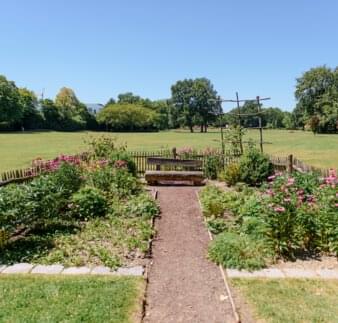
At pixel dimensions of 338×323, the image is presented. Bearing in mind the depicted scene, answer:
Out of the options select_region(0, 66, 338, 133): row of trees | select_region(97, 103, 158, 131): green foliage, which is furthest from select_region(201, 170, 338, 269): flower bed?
select_region(97, 103, 158, 131): green foliage

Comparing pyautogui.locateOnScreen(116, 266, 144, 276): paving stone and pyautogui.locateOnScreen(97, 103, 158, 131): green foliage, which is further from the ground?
pyautogui.locateOnScreen(97, 103, 158, 131): green foliage

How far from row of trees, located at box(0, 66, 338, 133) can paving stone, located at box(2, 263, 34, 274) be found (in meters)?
51.6

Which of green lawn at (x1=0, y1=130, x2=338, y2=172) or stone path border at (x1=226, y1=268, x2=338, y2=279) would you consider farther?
green lawn at (x1=0, y1=130, x2=338, y2=172)

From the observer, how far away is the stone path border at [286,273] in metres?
4.74

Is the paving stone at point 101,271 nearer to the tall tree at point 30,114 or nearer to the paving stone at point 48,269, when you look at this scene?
the paving stone at point 48,269

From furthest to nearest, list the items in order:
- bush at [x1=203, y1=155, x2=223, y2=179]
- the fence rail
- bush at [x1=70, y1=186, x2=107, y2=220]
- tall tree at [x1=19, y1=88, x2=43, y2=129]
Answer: tall tree at [x1=19, y1=88, x2=43, y2=129] < bush at [x1=203, y1=155, x2=223, y2=179] < the fence rail < bush at [x1=70, y1=186, x2=107, y2=220]

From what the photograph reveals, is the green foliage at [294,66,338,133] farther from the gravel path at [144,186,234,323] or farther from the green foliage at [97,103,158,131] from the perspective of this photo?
the gravel path at [144,186,234,323]

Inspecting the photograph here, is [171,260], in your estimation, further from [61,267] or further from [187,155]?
[187,155]

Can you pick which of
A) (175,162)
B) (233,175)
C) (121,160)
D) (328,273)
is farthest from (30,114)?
(328,273)

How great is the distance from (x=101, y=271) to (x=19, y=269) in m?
1.24

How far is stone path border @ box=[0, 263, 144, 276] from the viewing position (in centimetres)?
484

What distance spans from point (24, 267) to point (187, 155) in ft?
34.4

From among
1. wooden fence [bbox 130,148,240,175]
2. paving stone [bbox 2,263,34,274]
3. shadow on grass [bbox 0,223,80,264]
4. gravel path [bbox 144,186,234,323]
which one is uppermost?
wooden fence [bbox 130,148,240,175]

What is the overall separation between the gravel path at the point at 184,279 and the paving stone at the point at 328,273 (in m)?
1.48
